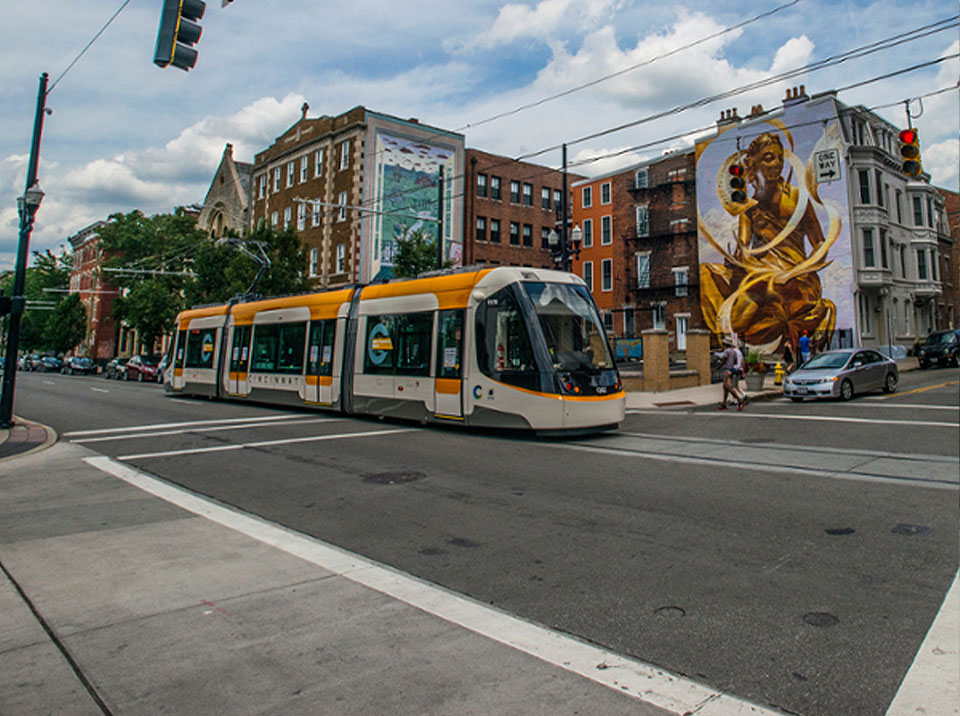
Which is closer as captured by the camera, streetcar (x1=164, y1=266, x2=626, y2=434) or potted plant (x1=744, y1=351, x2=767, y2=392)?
streetcar (x1=164, y1=266, x2=626, y2=434)

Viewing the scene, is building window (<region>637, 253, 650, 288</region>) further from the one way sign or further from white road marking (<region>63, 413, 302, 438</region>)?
white road marking (<region>63, 413, 302, 438</region>)

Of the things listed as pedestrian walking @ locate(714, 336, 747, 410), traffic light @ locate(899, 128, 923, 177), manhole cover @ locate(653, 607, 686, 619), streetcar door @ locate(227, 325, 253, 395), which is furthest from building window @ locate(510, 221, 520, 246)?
manhole cover @ locate(653, 607, 686, 619)

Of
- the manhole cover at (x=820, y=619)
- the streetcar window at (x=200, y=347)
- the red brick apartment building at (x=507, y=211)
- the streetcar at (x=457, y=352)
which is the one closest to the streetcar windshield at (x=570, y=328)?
the streetcar at (x=457, y=352)

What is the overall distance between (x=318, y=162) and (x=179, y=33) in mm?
36026

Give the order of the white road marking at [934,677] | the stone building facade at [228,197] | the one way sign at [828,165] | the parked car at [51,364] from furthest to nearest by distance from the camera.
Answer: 1. the parked car at [51,364]
2. the stone building facade at [228,197]
3. the one way sign at [828,165]
4. the white road marking at [934,677]

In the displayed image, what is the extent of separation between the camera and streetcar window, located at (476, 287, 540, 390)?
1164cm

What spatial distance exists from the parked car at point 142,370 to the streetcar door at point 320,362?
84.6 feet

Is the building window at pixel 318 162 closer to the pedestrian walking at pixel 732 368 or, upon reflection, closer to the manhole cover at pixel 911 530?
the pedestrian walking at pixel 732 368

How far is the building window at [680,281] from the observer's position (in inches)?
1588

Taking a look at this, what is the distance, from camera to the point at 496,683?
124 inches

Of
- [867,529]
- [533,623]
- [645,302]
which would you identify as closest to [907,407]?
[867,529]

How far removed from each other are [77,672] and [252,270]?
3418 cm

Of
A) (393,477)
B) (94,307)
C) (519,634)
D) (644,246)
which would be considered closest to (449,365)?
(393,477)

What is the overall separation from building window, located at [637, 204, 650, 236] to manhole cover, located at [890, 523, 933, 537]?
38507mm
